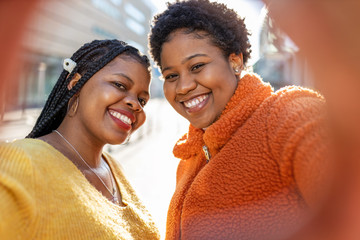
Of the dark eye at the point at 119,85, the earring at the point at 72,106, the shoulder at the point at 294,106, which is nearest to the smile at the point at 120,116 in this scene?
the dark eye at the point at 119,85

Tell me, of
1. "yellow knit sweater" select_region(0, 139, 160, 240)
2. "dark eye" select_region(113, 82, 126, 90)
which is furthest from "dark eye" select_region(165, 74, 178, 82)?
"yellow knit sweater" select_region(0, 139, 160, 240)

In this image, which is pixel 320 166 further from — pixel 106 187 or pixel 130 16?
pixel 130 16

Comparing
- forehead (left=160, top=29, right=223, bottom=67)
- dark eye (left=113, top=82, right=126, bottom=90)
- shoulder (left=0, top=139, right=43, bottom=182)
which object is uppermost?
forehead (left=160, top=29, right=223, bottom=67)

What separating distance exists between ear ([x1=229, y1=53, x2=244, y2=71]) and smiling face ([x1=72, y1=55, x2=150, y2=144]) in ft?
2.30

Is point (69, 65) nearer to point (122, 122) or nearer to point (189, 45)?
point (122, 122)

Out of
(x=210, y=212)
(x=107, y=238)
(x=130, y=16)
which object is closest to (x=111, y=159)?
(x=107, y=238)

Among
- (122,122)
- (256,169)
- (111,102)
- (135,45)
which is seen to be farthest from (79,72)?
(135,45)

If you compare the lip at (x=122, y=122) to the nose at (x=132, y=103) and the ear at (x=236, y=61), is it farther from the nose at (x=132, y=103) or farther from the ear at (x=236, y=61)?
the ear at (x=236, y=61)

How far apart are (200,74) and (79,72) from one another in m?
0.95

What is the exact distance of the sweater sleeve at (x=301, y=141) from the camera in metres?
1.00

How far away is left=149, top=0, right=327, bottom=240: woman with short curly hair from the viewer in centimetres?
117

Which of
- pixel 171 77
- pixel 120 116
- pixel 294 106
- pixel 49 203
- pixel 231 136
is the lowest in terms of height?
pixel 49 203

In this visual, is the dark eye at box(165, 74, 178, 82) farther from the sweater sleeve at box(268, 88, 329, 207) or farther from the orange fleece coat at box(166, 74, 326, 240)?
the sweater sleeve at box(268, 88, 329, 207)

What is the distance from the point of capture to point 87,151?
6.82 feet
